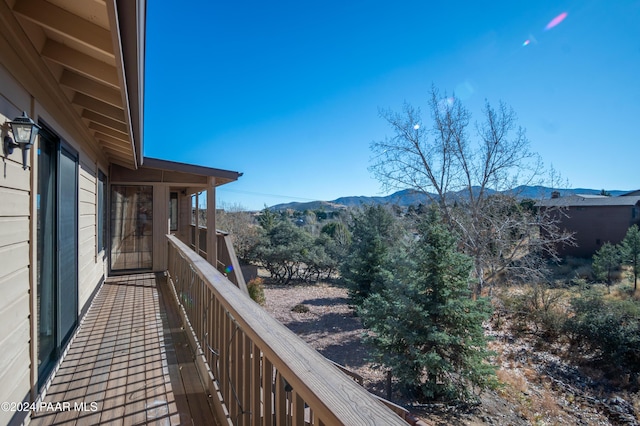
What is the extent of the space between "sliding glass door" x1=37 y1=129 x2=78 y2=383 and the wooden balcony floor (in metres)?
0.23

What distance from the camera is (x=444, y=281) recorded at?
20.7 feet

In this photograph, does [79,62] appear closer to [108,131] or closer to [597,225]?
[108,131]

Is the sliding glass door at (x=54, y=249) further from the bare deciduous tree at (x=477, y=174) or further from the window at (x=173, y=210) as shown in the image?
the bare deciduous tree at (x=477, y=174)

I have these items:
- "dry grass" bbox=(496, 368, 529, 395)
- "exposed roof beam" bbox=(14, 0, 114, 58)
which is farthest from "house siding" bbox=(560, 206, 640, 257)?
"exposed roof beam" bbox=(14, 0, 114, 58)

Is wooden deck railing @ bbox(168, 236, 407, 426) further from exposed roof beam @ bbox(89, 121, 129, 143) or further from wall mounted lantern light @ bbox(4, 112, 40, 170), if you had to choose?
exposed roof beam @ bbox(89, 121, 129, 143)

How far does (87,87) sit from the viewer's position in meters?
2.56

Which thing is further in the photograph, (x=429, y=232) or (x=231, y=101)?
(x=231, y=101)

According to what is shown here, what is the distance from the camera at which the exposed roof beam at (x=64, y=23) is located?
1.61 metres

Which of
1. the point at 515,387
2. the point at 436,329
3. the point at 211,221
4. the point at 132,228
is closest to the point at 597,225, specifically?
the point at 515,387

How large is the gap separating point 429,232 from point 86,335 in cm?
584

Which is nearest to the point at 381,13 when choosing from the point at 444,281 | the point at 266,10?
the point at 266,10

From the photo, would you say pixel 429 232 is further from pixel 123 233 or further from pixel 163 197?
pixel 123 233

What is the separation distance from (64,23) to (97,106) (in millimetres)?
1573

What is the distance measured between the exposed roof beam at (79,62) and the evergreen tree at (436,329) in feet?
19.0
